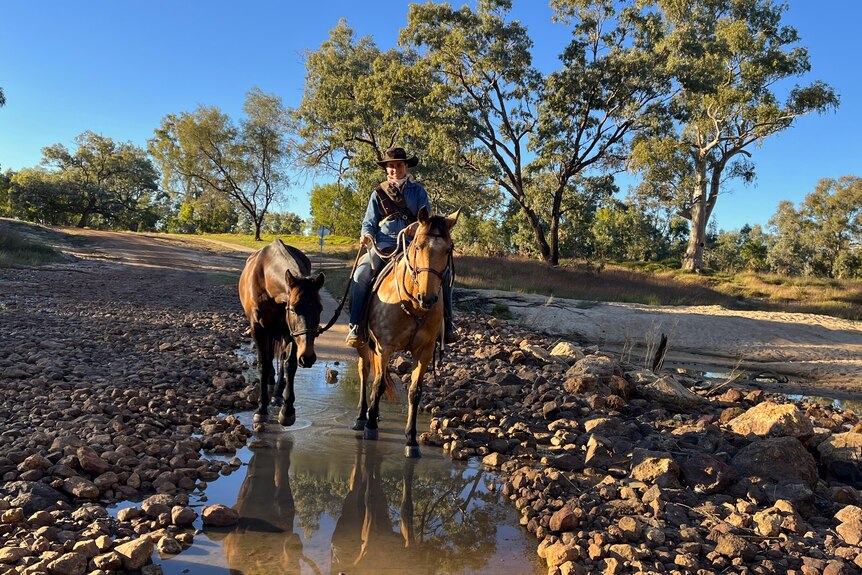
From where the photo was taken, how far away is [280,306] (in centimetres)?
616

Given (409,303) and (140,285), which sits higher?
(409,303)

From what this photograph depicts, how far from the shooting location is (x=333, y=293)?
62.5 feet

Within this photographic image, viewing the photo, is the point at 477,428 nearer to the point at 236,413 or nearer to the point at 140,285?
the point at 236,413

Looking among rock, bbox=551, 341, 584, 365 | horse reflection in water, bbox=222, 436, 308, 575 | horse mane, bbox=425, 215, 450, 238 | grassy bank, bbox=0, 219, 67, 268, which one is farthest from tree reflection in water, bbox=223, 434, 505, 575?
grassy bank, bbox=0, 219, 67, 268

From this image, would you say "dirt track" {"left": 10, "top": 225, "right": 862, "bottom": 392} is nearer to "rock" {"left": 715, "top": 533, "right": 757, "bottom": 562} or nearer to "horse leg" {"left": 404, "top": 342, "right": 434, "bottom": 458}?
"horse leg" {"left": 404, "top": 342, "right": 434, "bottom": 458}

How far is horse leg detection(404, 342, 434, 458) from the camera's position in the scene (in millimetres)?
5531

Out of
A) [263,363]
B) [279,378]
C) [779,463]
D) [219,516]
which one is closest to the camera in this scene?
[219,516]

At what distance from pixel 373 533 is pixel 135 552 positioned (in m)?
1.57

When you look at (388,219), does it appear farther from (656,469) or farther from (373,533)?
(656,469)

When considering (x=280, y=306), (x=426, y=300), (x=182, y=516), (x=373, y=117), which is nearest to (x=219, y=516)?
(x=182, y=516)

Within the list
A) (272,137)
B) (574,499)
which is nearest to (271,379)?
(574,499)

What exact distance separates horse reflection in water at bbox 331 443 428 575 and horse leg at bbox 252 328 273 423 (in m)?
1.49

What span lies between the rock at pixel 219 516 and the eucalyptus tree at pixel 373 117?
76.2 ft

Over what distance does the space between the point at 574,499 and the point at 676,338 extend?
12939 millimetres
